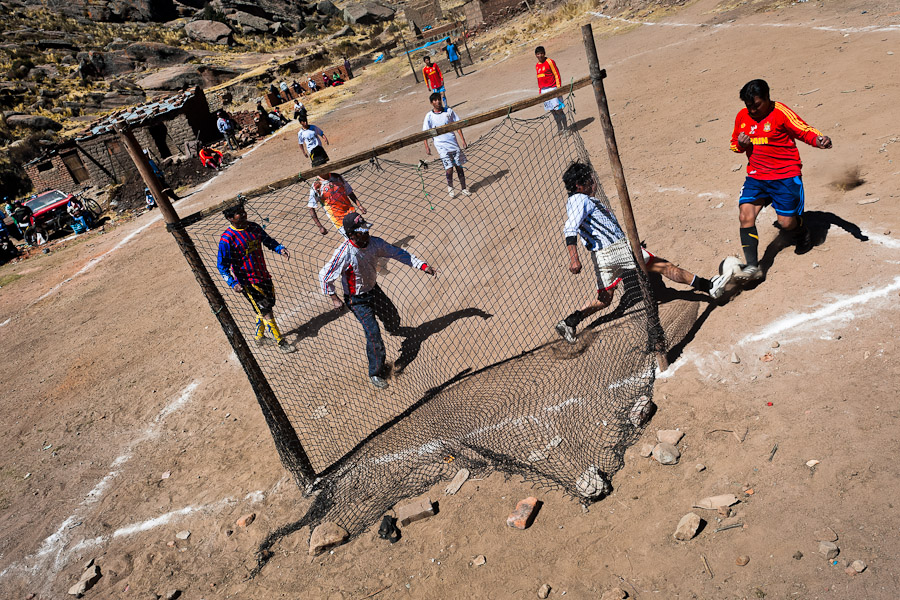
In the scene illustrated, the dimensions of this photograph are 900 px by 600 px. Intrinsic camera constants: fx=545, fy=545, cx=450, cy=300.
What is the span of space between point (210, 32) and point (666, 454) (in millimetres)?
63036

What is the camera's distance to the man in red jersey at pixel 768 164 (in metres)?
4.66

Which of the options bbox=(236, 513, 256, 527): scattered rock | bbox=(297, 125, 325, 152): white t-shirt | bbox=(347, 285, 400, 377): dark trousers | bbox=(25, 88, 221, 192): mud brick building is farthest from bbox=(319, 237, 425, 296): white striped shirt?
bbox=(25, 88, 221, 192): mud brick building

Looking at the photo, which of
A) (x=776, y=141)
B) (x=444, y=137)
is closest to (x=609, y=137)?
(x=776, y=141)

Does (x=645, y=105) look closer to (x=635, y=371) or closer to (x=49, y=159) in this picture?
(x=635, y=371)

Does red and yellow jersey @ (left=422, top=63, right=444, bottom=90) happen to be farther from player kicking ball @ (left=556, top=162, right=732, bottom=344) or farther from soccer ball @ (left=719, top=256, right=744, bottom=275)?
soccer ball @ (left=719, top=256, right=744, bottom=275)

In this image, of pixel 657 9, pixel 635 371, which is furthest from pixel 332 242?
pixel 657 9

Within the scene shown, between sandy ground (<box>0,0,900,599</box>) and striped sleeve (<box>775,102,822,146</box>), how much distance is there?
3.89ft

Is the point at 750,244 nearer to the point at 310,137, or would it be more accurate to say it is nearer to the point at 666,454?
the point at 666,454

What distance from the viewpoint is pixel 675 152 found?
28.0 feet

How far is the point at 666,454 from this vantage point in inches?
154

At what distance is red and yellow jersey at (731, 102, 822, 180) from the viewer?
15.3ft

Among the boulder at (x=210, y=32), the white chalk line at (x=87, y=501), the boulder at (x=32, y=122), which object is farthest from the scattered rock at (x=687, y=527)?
the boulder at (x=210, y=32)

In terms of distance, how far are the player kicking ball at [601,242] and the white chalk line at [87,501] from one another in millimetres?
5172

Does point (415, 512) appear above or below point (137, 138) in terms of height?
below
